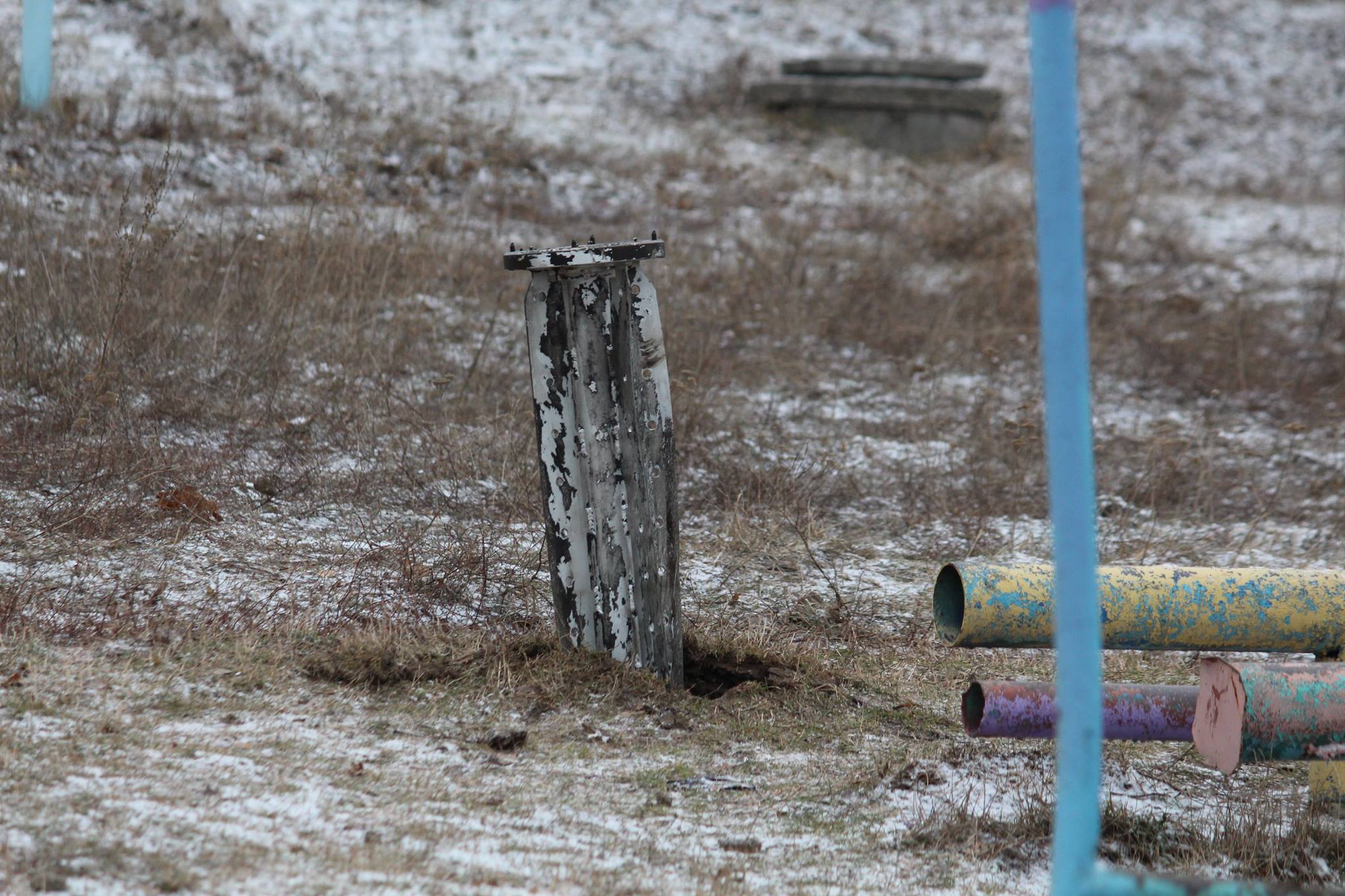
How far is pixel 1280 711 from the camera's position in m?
2.07

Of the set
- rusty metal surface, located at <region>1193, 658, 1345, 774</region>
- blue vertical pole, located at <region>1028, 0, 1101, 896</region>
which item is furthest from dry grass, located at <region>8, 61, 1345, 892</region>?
blue vertical pole, located at <region>1028, 0, 1101, 896</region>

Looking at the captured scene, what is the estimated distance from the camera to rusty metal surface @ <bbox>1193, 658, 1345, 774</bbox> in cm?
207

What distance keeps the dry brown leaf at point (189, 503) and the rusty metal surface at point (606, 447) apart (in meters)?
1.39

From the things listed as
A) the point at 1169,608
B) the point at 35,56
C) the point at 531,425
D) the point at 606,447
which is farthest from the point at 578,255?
the point at 35,56

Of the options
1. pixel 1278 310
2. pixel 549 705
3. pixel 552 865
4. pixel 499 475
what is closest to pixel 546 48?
pixel 1278 310

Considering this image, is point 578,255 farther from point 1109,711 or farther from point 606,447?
point 1109,711

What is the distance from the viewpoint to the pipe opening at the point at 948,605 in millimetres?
2578

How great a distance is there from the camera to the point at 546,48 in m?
10.6

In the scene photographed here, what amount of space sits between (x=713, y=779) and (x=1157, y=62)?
12120 mm

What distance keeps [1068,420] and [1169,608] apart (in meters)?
1.45

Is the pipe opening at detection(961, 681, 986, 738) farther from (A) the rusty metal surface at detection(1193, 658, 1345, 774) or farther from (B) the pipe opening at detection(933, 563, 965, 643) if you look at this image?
(A) the rusty metal surface at detection(1193, 658, 1345, 774)

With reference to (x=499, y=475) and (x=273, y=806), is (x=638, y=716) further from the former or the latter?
(x=499, y=475)

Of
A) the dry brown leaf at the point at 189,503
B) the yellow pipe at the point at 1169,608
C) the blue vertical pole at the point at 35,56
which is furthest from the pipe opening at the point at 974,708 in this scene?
the blue vertical pole at the point at 35,56

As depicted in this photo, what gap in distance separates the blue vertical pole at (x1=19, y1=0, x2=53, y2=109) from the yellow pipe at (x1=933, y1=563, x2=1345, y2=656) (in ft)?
21.3
